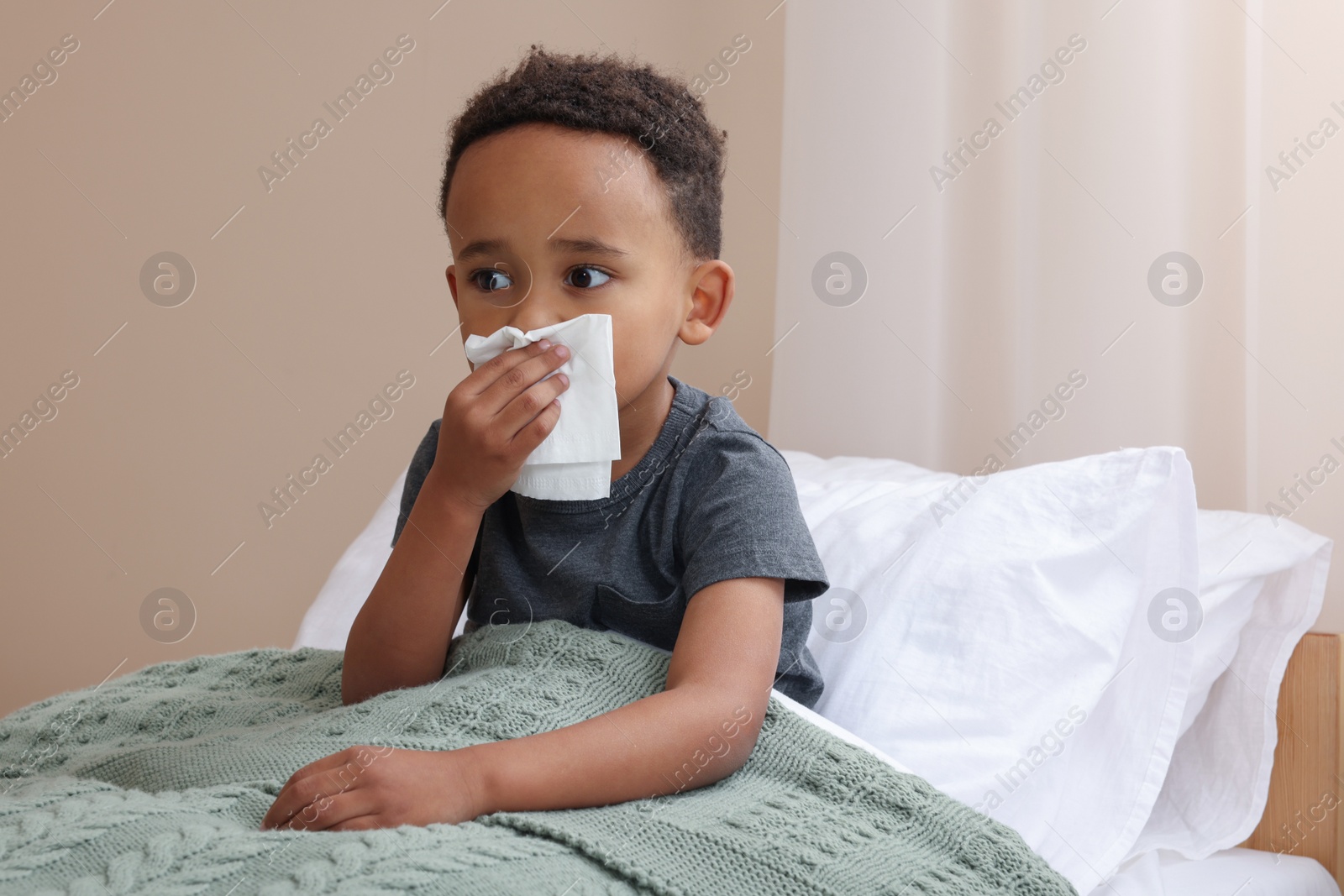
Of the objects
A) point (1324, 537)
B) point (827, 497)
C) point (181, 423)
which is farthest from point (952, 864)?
point (181, 423)

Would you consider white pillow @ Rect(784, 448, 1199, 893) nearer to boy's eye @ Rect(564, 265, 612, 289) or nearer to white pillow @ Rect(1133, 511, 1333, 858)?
white pillow @ Rect(1133, 511, 1333, 858)

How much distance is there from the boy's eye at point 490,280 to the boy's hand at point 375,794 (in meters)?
0.39

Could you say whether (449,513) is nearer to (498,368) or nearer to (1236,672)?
(498,368)

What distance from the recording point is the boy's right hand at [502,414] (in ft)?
2.66

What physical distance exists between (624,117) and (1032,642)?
0.60 m

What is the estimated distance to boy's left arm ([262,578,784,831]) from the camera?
581 millimetres

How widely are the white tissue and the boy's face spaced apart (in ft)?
0.06

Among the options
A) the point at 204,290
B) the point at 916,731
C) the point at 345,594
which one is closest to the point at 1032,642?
the point at 916,731

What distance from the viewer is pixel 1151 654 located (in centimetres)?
104

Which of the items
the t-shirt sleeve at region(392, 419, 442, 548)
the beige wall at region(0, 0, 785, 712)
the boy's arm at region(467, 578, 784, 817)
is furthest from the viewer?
the beige wall at region(0, 0, 785, 712)

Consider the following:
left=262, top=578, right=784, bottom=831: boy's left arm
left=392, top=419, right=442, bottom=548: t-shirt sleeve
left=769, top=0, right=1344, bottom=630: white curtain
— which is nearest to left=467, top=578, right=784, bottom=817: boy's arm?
left=262, top=578, right=784, bottom=831: boy's left arm

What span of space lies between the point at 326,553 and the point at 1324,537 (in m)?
2.06

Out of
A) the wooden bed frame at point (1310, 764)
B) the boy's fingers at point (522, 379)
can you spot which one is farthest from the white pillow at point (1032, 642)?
the boy's fingers at point (522, 379)

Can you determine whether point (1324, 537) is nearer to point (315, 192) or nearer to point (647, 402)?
point (647, 402)
